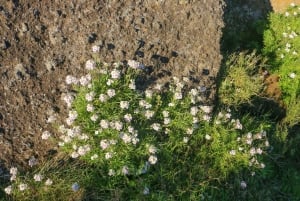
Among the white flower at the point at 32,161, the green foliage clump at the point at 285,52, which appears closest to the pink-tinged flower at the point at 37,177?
the white flower at the point at 32,161

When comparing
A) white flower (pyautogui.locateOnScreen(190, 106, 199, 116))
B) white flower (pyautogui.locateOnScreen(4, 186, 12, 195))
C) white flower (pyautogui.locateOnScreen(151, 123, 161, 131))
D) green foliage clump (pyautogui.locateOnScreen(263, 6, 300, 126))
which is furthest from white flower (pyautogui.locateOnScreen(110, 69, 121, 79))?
green foliage clump (pyautogui.locateOnScreen(263, 6, 300, 126))

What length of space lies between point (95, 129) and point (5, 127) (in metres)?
0.95

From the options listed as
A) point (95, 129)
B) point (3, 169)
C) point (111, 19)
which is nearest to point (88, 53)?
point (111, 19)

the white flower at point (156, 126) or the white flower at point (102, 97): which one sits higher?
the white flower at point (102, 97)

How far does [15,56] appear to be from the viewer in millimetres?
4996

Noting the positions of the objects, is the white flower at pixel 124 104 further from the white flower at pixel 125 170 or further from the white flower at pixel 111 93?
the white flower at pixel 125 170

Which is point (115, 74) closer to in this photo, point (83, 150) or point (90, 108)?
point (90, 108)

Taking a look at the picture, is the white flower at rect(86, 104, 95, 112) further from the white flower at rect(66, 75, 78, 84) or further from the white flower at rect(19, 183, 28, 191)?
the white flower at rect(19, 183, 28, 191)

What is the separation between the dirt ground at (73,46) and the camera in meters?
4.98

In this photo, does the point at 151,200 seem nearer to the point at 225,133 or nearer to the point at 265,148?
the point at 225,133

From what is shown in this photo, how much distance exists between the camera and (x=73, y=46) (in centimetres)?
523

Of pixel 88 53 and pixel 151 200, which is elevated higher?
pixel 88 53

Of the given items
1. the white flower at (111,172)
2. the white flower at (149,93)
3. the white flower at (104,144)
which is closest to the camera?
the white flower at (104,144)

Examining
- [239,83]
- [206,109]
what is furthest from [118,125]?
[239,83]
